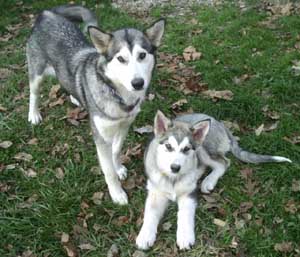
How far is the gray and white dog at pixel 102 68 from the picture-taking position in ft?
12.4

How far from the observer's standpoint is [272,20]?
7.26 meters

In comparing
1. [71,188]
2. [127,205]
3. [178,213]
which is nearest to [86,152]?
[71,188]

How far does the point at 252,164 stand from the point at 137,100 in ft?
4.73

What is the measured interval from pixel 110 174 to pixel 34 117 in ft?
5.44

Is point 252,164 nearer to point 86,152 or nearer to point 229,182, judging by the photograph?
point 229,182

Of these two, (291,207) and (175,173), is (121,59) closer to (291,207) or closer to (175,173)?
(175,173)

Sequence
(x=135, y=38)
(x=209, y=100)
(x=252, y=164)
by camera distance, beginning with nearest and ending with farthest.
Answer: (x=135, y=38) → (x=252, y=164) → (x=209, y=100)

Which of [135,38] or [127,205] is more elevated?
[135,38]

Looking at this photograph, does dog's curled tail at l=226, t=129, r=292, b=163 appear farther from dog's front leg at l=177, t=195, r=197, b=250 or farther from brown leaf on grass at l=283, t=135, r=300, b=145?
dog's front leg at l=177, t=195, r=197, b=250

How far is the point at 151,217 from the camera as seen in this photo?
4141 mm

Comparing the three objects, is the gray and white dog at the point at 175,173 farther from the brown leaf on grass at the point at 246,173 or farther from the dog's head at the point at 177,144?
the brown leaf on grass at the point at 246,173

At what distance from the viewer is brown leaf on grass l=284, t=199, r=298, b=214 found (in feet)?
14.1

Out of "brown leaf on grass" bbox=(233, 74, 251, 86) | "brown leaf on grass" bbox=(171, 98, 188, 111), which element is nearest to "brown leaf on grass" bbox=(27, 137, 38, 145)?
"brown leaf on grass" bbox=(171, 98, 188, 111)

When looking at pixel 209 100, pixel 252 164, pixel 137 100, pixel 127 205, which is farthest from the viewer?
pixel 209 100
